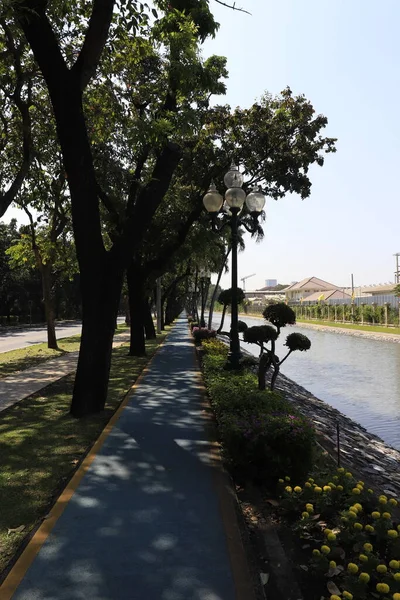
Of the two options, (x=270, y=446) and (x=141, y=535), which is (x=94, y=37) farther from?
(x=141, y=535)

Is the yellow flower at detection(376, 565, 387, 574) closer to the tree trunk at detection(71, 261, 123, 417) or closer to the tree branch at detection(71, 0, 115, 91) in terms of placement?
the tree trunk at detection(71, 261, 123, 417)

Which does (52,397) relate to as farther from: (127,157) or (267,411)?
(127,157)

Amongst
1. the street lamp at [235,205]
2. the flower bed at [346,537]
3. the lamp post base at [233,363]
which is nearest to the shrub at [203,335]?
the lamp post base at [233,363]

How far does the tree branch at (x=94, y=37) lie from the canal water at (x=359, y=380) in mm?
9607

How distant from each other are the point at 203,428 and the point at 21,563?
4.21m

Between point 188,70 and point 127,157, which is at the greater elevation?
point 127,157

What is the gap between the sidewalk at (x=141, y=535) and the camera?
3213 millimetres

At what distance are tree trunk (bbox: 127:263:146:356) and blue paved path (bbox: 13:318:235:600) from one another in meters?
11.2

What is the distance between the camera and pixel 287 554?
366cm

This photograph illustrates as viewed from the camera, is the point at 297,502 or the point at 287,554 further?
the point at 297,502

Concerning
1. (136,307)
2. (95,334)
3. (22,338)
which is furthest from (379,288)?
(95,334)

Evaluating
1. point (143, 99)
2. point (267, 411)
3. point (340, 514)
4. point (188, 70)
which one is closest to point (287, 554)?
point (340, 514)

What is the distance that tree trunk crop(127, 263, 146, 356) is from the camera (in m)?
17.7

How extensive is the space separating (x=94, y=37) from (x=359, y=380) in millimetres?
16061
